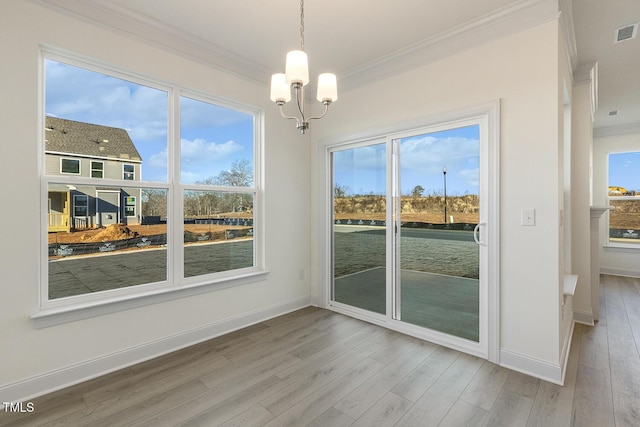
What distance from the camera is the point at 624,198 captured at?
5891 mm

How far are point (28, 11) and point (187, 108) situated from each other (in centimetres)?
122

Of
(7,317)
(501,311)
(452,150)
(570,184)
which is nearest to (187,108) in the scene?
(7,317)

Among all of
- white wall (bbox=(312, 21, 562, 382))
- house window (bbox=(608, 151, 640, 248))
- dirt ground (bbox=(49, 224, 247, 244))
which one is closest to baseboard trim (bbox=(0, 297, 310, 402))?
dirt ground (bbox=(49, 224, 247, 244))

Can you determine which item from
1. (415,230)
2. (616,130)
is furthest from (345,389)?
(616,130)

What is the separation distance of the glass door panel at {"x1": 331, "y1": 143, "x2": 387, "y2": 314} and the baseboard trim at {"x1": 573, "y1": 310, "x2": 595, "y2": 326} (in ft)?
7.48

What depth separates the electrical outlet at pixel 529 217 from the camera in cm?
240

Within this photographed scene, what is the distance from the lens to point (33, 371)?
2131mm

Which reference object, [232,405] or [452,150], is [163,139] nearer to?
[232,405]

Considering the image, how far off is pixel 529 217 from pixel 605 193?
5.52m

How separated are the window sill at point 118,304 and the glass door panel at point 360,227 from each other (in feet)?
4.37

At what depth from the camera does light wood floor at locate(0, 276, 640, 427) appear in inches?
75.3

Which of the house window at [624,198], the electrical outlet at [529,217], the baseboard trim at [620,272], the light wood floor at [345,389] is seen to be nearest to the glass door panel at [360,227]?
the light wood floor at [345,389]

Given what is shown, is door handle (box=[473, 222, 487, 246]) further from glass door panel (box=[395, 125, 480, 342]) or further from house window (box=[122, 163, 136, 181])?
house window (box=[122, 163, 136, 181])

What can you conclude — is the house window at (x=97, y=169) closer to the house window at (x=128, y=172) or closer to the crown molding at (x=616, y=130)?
the house window at (x=128, y=172)
